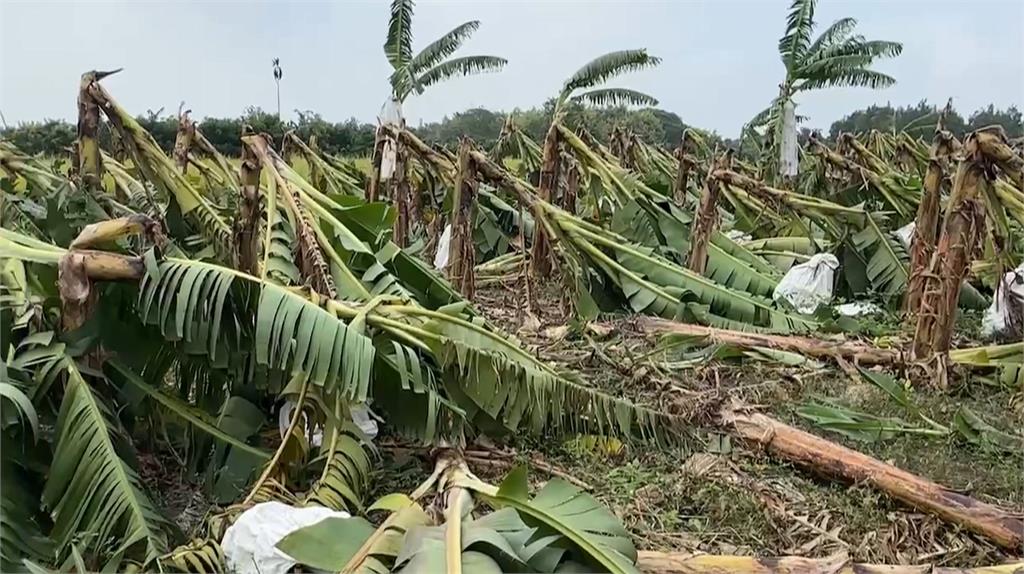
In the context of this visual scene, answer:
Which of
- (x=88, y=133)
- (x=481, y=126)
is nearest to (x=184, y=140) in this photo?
(x=88, y=133)

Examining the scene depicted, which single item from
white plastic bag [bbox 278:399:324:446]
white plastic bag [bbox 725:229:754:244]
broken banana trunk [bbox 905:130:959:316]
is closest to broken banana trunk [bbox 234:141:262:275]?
white plastic bag [bbox 278:399:324:446]

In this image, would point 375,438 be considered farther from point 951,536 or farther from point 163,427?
point 951,536

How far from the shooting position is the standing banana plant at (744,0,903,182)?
11.9 m

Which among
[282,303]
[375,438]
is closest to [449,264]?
[375,438]

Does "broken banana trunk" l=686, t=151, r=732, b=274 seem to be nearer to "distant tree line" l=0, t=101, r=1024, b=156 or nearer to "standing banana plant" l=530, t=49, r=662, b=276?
"standing banana plant" l=530, t=49, r=662, b=276

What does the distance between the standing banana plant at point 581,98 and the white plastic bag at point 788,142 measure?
7.81 ft

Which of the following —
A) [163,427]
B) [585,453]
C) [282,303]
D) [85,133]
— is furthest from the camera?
[85,133]

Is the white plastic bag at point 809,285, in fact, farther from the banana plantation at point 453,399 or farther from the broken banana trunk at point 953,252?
the broken banana trunk at point 953,252

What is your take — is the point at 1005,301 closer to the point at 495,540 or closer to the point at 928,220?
the point at 928,220

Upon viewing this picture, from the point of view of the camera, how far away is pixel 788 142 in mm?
12305

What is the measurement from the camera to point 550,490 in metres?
2.12

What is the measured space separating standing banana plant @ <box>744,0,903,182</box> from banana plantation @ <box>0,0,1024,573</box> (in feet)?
24.4

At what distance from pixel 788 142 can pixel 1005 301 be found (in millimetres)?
8354

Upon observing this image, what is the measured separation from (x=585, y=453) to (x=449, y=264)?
257 centimetres
